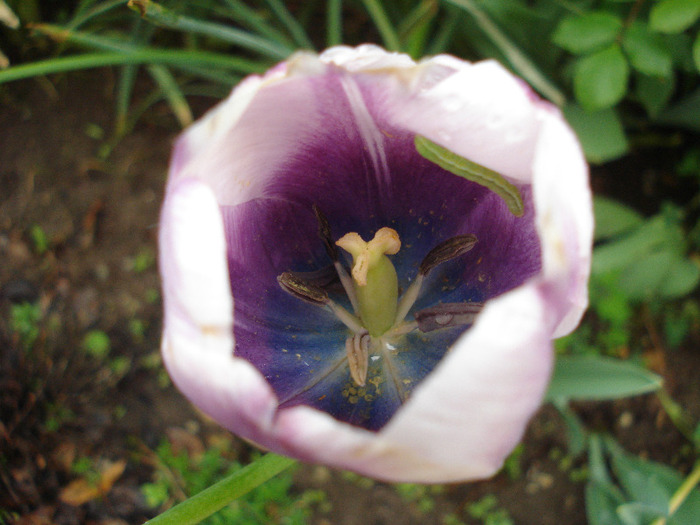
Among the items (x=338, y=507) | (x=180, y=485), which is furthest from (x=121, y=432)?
(x=338, y=507)

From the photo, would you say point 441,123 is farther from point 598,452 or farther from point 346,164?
point 598,452

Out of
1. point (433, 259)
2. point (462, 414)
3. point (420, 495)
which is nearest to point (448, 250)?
point (433, 259)

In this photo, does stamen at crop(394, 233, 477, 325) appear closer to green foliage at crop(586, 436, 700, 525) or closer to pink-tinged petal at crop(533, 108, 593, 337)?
pink-tinged petal at crop(533, 108, 593, 337)

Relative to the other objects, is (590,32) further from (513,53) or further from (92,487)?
(92,487)

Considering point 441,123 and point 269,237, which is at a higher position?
point 441,123

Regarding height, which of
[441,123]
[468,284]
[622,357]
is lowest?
[622,357]

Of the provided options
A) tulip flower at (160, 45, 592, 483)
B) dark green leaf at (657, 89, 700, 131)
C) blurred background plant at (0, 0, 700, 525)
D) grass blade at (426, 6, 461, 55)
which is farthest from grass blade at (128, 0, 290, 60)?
dark green leaf at (657, 89, 700, 131)

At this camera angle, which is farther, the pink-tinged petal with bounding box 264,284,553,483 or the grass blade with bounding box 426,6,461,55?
the grass blade with bounding box 426,6,461,55
